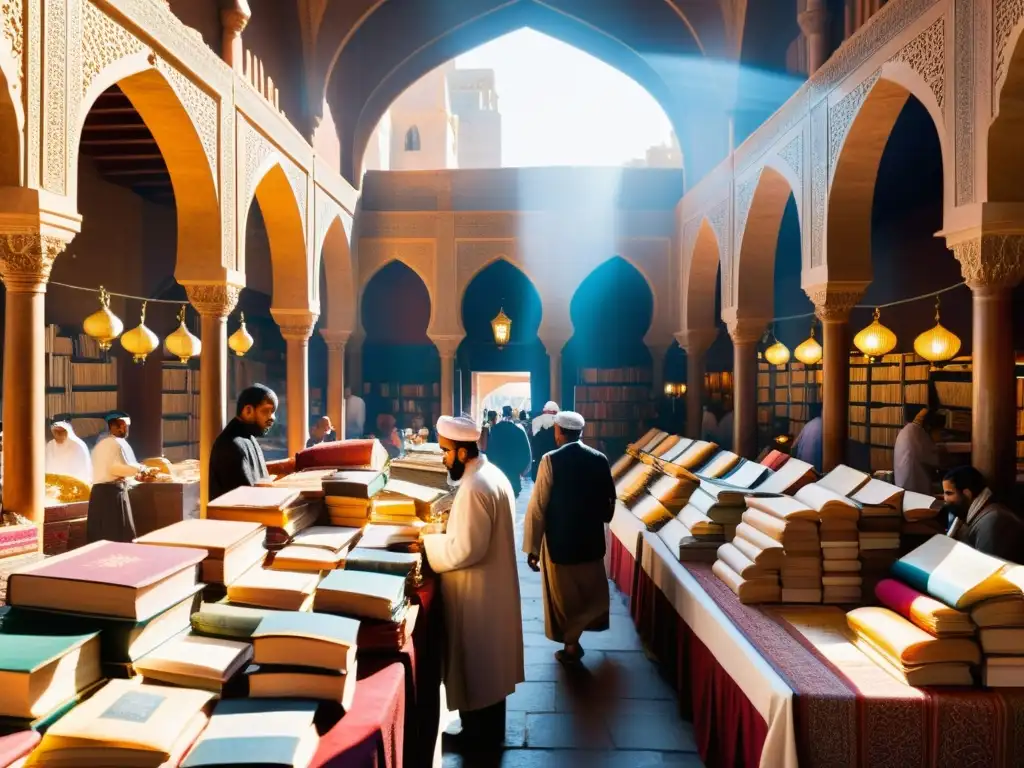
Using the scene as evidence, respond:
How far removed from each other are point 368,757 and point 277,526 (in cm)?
101

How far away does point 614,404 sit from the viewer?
13188mm

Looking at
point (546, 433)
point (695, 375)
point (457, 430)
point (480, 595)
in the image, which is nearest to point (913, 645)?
point (480, 595)

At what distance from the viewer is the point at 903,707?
2.45m

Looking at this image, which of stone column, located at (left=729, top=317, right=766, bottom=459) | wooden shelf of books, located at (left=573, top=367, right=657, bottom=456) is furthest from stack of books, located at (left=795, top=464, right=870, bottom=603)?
wooden shelf of books, located at (left=573, top=367, right=657, bottom=456)

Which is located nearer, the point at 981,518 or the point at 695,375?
the point at 981,518

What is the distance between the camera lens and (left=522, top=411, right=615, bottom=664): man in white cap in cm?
452

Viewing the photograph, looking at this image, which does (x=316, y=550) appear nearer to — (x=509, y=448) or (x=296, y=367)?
(x=509, y=448)

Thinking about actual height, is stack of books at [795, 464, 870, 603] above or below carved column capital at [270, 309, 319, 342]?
below

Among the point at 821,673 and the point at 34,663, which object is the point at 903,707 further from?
the point at 34,663

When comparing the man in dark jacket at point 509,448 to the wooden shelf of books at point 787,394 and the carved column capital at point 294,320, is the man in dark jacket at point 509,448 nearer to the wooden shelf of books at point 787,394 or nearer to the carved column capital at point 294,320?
the carved column capital at point 294,320

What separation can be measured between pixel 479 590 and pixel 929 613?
1588mm

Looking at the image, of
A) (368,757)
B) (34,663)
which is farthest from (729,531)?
(34,663)

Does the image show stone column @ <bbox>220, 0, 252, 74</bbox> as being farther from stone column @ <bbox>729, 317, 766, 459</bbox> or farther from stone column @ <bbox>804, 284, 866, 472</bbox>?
stone column @ <bbox>729, 317, 766, 459</bbox>

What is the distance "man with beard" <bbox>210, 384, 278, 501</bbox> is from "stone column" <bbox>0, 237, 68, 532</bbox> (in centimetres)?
93
